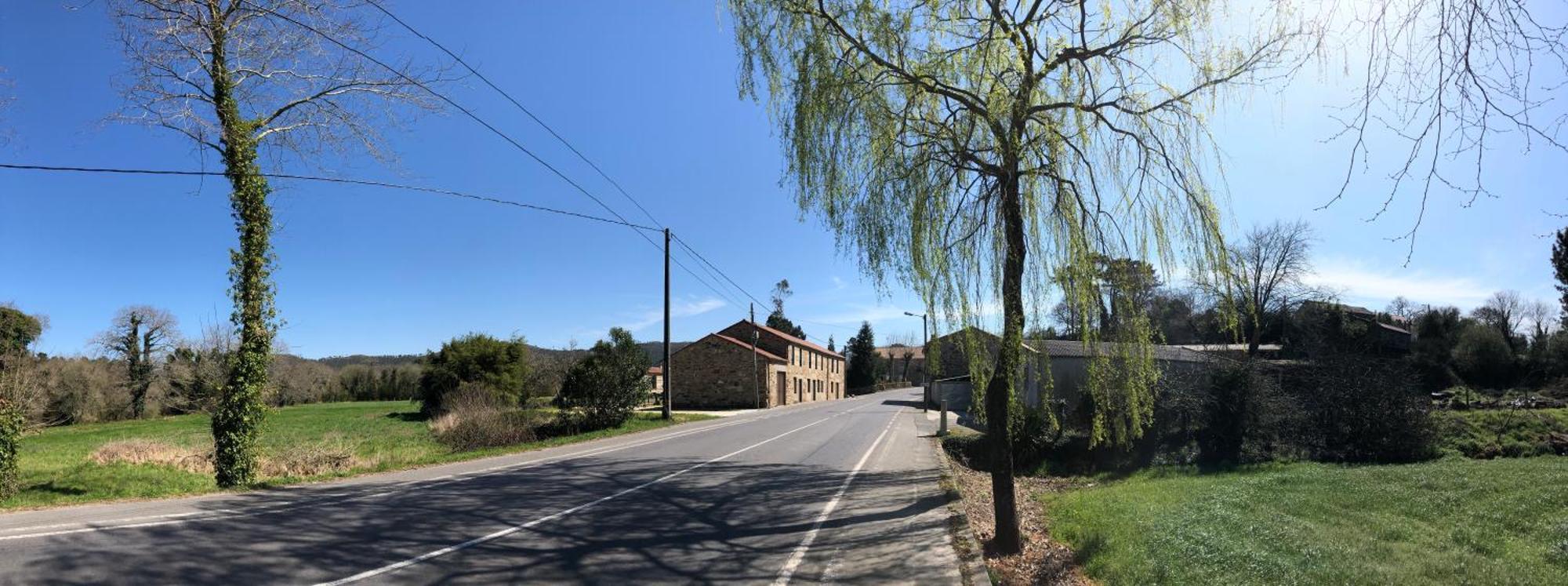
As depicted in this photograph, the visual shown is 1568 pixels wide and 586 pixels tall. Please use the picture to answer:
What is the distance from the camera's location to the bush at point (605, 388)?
85.9 feet

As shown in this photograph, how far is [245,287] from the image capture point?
12.2 metres

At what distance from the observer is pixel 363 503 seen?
972 cm

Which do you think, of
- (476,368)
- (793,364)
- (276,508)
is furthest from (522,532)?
(793,364)

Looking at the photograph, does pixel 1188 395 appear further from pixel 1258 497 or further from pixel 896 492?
pixel 896 492

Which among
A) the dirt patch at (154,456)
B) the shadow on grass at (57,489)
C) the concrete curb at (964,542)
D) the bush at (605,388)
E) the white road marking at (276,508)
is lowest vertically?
the concrete curb at (964,542)

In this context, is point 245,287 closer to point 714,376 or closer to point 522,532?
point 522,532

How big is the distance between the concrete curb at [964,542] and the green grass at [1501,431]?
1608 centimetres

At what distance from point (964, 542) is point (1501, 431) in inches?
1008

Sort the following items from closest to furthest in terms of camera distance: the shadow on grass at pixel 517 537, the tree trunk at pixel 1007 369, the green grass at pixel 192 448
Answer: the shadow on grass at pixel 517 537
the tree trunk at pixel 1007 369
the green grass at pixel 192 448

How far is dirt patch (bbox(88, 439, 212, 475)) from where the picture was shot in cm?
1339

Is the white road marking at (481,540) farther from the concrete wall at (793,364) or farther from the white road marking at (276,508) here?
the concrete wall at (793,364)

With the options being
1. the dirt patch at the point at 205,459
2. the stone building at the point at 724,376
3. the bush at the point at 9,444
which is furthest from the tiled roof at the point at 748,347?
the bush at the point at 9,444

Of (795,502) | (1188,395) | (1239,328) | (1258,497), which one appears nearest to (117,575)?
(795,502)

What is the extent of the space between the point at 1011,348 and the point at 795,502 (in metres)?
4.41
